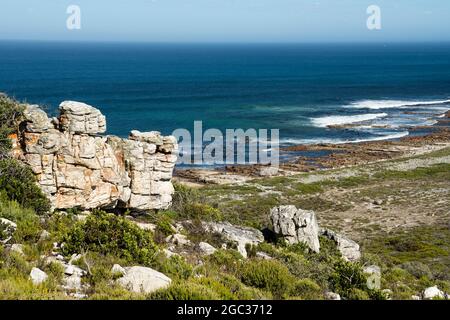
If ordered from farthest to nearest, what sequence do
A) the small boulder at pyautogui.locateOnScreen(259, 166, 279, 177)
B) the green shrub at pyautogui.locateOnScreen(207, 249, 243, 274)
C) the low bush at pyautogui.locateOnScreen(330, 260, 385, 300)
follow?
the small boulder at pyautogui.locateOnScreen(259, 166, 279, 177) < the green shrub at pyautogui.locateOnScreen(207, 249, 243, 274) < the low bush at pyautogui.locateOnScreen(330, 260, 385, 300)

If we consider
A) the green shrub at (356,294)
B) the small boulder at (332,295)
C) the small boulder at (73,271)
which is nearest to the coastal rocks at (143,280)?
the small boulder at (73,271)

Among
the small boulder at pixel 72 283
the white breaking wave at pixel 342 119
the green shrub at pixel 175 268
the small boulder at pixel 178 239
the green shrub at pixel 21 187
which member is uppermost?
the green shrub at pixel 21 187

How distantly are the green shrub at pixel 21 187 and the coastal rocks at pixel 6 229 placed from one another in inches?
73.8

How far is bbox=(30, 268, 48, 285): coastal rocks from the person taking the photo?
9.34 metres

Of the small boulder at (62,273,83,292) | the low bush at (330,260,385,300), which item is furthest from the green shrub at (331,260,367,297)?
the small boulder at (62,273,83,292)

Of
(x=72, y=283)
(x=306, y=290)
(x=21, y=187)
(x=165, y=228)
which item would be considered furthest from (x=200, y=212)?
(x=72, y=283)

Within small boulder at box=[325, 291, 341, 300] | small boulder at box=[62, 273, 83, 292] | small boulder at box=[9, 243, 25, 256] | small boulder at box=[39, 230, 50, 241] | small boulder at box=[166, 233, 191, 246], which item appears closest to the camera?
small boulder at box=[62, 273, 83, 292]

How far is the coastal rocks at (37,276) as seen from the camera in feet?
30.6

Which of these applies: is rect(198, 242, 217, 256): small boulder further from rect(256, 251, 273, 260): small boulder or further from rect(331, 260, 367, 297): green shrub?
rect(331, 260, 367, 297): green shrub

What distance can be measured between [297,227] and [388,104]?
7296 centimetres

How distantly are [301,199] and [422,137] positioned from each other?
29.6 metres

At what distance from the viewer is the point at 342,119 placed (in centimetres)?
7300

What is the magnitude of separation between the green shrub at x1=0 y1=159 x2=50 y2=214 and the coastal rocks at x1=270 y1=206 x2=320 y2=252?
8528 millimetres

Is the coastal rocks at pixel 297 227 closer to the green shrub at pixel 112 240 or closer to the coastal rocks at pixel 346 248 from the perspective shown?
the coastal rocks at pixel 346 248
